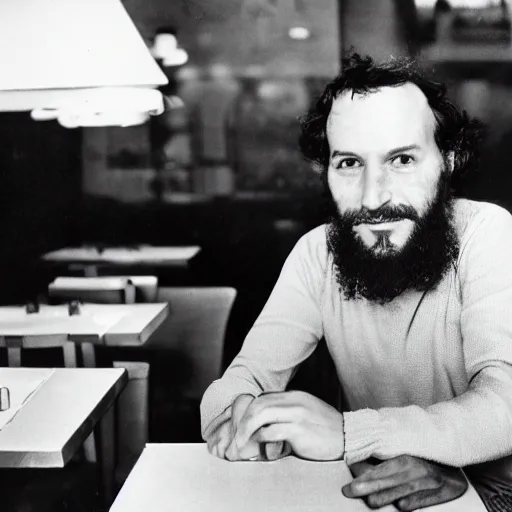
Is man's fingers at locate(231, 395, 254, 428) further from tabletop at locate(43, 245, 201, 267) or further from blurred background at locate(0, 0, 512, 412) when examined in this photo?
tabletop at locate(43, 245, 201, 267)

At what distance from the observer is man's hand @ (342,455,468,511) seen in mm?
1162

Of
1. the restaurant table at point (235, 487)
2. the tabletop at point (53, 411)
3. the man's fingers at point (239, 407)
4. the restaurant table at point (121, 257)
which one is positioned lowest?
the restaurant table at point (235, 487)

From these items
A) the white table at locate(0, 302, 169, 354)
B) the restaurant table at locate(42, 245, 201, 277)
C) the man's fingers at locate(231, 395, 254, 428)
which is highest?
the restaurant table at locate(42, 245, 201, 277)

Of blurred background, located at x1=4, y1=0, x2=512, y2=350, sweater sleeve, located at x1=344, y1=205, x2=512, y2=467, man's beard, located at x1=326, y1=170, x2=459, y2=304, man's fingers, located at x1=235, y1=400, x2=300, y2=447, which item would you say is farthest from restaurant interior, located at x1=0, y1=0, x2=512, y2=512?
man's fingers, located at x1=235, y1=400, x2=300, y2=447

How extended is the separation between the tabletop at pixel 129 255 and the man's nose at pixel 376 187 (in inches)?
19.5

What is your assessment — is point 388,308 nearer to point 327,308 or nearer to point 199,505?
point 327,308

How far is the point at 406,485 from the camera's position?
1188mm

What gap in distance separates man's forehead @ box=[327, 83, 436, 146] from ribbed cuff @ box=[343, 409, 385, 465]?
26.4 inches

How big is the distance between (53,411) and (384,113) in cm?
105

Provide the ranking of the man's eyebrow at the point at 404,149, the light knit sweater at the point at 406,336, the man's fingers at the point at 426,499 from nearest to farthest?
the man's fingers at the point at 426,499, the light knit sweater at the point at 406,336, the man's eyebrow at the point at 404,149

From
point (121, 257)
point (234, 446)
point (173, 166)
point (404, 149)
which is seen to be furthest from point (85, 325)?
point (404, 149)

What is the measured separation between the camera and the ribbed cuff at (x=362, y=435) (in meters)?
1.25

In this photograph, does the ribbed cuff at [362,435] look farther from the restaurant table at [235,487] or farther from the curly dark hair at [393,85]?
the curly dark hair at [393,85]

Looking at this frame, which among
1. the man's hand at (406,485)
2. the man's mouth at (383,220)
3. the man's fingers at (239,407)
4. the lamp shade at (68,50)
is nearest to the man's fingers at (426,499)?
the man's hand at (406,485)
